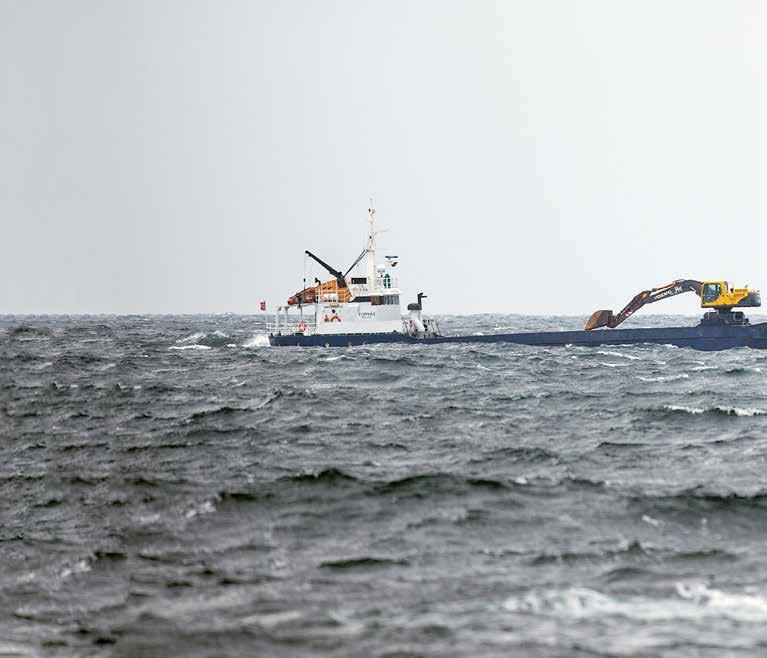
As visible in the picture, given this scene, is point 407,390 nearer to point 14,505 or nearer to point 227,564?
point 14,505

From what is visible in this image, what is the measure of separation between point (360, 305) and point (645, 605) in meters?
54.9

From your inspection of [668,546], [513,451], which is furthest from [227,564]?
[513,451]

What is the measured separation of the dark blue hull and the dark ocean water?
28318 millimetres

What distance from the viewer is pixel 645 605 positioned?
31.9 feet

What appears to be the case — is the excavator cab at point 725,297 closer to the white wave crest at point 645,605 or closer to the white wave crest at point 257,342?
the white wave crest at point 257,342

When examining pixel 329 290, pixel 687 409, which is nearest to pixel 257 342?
pixel 329 290

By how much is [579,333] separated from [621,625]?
179 ft

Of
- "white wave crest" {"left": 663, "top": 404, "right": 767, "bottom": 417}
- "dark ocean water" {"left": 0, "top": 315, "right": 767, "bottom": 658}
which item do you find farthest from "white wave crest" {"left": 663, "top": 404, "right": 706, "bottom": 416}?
"dark ocean water" {"left": 0, "top": 315, "right": 767, "bottom": 658}

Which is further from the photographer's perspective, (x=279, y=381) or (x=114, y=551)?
(x=279, y=381)

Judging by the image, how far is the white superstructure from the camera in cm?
6372

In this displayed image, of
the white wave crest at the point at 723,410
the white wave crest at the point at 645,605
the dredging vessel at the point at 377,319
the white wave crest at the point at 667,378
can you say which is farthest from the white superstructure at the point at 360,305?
the white wave crest at the point at 645,605

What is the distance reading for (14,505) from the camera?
634 inches

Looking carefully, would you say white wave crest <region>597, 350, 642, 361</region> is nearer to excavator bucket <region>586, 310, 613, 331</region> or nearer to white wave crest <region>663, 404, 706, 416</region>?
excavator bucket <region>586, 310, 613, 331</region>

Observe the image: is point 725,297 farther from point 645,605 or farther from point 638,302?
point 645,605
